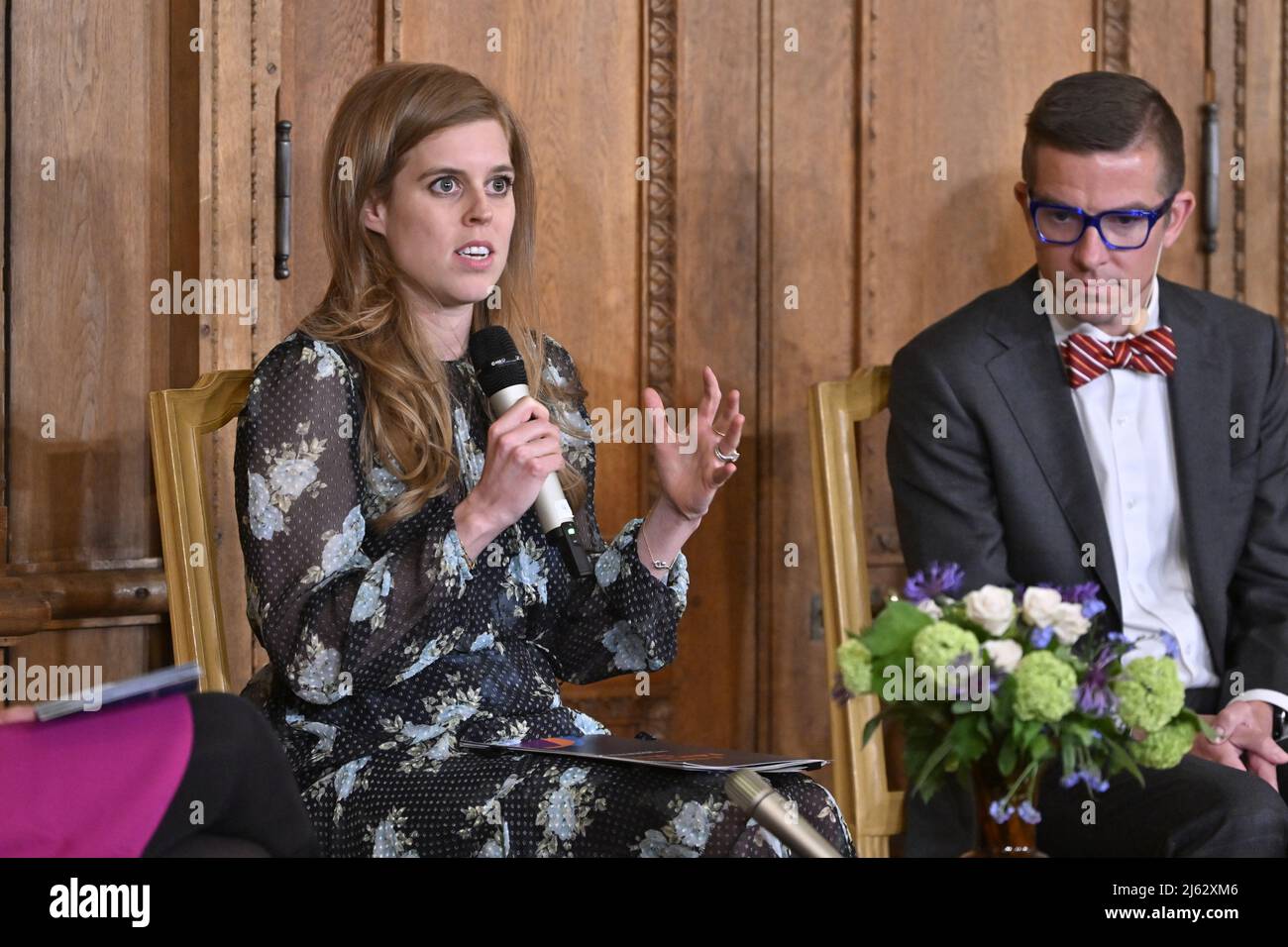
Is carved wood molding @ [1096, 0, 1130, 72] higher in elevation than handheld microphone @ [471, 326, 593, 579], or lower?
higher

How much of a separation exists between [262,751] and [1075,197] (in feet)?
5.72

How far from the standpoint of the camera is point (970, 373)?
2.80 m

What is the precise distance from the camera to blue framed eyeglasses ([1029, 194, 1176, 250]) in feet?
9.04

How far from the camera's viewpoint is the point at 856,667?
1755 mm

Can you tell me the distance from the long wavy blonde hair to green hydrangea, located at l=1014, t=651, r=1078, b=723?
97cm

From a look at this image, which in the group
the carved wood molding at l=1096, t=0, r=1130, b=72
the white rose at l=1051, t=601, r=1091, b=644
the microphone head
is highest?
the carved wood molding at l=1096, t=0, r=1130, b=72

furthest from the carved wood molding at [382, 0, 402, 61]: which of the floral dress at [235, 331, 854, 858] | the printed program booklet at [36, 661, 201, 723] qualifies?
the printed program booklet at [36, 661, 201, 723]

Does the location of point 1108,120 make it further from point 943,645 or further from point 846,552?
point 943,645

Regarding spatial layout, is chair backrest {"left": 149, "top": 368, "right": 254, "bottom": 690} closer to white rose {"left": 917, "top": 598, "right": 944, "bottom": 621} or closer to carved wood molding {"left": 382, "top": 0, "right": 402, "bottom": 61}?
carved wood molding {"left": 382, "top": 0, "right": 402, "bottom": 61}

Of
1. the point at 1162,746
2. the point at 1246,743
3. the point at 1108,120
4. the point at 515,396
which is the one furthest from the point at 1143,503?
the point at 515,396

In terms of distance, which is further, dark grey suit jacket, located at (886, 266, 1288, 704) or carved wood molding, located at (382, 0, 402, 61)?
carved wood molding, located at (382, 0, 402, 61)

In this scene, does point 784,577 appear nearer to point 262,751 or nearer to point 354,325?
point 354,325

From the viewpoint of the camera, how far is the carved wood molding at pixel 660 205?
10.7 feet

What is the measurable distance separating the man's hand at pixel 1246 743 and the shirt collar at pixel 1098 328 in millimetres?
675
